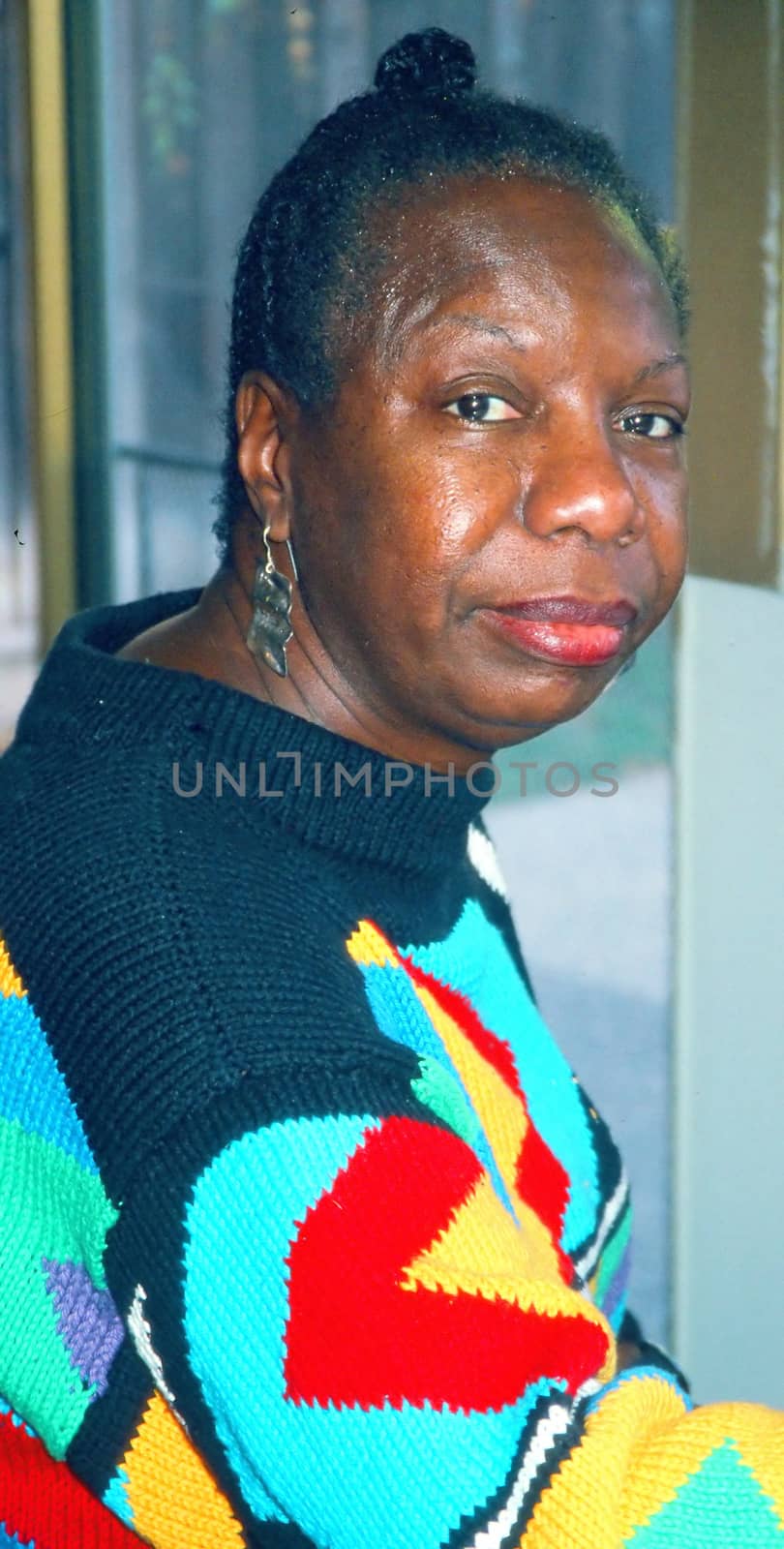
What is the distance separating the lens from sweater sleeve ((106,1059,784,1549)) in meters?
0.81

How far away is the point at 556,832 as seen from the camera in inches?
177

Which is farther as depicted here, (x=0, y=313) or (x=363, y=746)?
(x=0, y=313)

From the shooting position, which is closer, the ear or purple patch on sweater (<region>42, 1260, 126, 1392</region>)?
purple patch on sweater (<region>42, 1260, 126, 1392</region>)

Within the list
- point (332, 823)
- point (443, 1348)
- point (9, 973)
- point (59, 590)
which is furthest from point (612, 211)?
point (59, 590)

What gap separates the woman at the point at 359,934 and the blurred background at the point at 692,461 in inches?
10.0

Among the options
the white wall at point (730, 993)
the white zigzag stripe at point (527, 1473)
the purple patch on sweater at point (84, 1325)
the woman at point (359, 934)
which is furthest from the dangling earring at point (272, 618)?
the white wall at point (730, 993)

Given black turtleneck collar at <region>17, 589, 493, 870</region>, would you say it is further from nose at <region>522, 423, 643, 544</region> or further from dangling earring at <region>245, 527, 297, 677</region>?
nose at <region>522, 423, 643, 544</region>

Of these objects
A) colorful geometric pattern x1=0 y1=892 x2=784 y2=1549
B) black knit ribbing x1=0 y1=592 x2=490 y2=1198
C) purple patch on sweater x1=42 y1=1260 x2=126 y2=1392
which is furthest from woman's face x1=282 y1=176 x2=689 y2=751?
purple patch on sweater x1=42 y1=1260 x2=126 y2=1392

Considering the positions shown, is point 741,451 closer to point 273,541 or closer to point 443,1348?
point 273,541

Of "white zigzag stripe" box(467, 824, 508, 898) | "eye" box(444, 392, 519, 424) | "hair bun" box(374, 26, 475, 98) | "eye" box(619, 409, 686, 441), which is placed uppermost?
"hair bun" box(374, 26, 475, 98)

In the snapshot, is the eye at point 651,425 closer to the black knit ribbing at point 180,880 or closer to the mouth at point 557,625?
the mouth at point 557,625

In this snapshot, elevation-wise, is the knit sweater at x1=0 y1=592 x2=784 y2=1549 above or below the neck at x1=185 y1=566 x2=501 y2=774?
below

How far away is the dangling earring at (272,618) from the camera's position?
3.82 feet

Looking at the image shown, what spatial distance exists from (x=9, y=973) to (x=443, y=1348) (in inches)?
13.1
